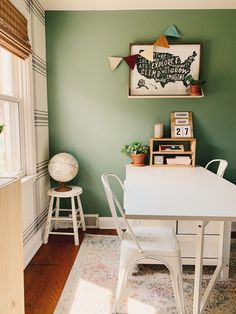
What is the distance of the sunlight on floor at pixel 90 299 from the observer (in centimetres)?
170

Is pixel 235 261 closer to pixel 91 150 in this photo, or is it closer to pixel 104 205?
pixel 104 205

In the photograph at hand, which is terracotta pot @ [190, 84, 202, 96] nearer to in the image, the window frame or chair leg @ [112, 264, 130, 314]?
the window frame

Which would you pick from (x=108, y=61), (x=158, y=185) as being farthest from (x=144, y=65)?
(x=158, y=185)

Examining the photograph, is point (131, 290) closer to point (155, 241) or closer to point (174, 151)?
point (155, 241)

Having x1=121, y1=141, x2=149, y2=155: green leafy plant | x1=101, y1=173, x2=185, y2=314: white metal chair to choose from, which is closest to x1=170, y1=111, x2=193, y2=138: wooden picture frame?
x1=121, y1=141, x2=149, y2=155: green leafy plant

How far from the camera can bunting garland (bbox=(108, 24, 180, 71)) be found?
2.76m

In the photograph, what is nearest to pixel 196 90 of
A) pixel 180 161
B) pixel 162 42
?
pixel 162 42

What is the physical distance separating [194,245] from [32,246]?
1.39m

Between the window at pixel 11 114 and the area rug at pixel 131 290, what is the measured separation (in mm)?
984

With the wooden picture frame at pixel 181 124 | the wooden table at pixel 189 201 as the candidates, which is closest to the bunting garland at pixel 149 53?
the wooden picture frame at pixel 181 124

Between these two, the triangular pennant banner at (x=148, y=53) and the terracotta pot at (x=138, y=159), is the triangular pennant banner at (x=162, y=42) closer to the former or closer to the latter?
the triangular pennant banner at (x=148, y=53)

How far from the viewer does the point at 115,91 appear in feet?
9.47

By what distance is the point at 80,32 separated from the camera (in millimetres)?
2812

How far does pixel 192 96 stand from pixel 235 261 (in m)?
1.59
